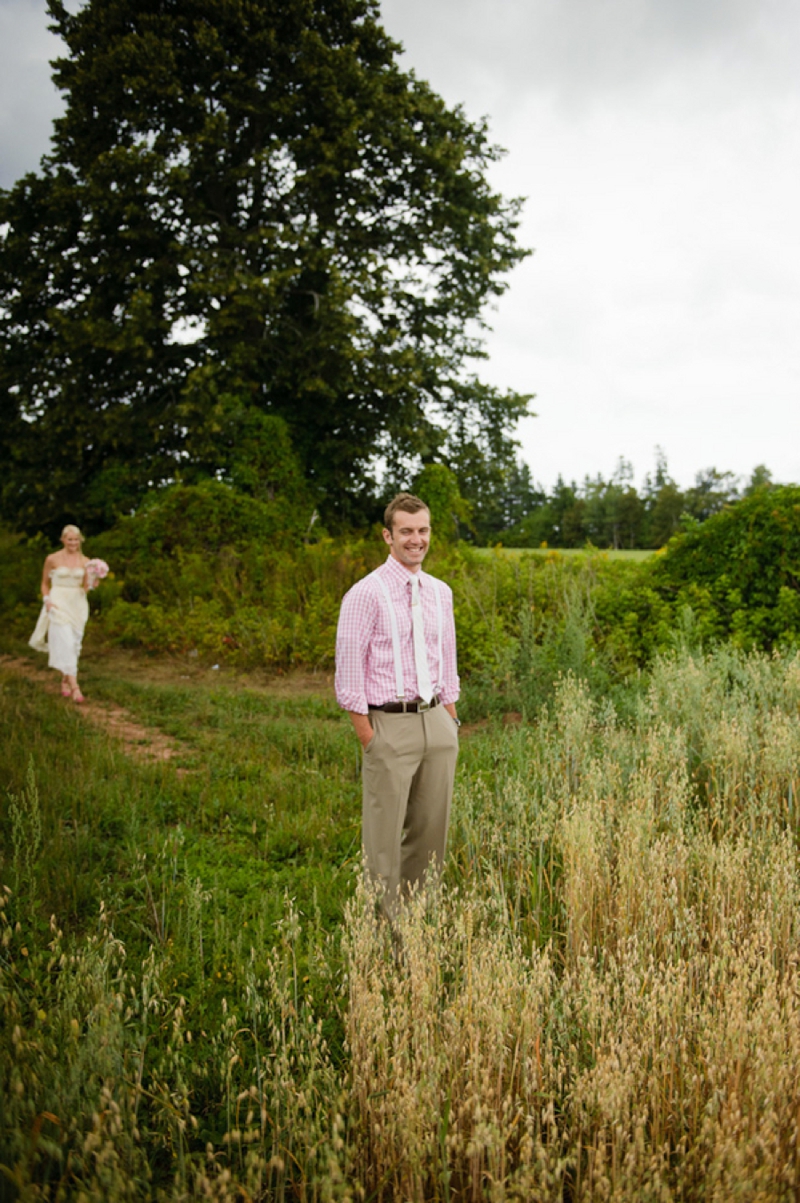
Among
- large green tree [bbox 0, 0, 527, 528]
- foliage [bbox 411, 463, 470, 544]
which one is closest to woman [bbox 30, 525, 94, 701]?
large green tree [bbox 0, 0, 527, 528]

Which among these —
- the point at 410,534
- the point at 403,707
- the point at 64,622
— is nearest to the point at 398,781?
the point at 403,707

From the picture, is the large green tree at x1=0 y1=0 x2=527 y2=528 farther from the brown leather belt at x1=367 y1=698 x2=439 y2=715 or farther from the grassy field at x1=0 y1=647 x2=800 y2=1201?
the brown leather belt at x1=367 y1=698 x2=439 y2=715

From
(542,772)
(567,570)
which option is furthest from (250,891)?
(567,570)

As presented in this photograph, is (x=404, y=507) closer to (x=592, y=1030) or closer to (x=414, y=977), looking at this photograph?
(x=414, y=977)

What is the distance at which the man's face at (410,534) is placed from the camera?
3539 millimetres

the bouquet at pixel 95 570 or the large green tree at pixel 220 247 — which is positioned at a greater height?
the large green tree at pixel 220 247

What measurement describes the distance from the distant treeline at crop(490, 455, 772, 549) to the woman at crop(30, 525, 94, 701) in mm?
57276

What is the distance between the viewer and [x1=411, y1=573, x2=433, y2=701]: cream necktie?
355 cm

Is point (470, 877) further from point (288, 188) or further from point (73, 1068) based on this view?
point (288, 188)

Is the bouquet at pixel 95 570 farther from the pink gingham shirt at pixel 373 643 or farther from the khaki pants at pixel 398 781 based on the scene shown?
the khaki pants at pixel 398 781

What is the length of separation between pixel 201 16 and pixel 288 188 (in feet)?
11.9

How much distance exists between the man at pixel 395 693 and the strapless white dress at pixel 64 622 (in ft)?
22.6

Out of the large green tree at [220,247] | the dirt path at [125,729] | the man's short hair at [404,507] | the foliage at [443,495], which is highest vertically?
the large green tree at [220,247]

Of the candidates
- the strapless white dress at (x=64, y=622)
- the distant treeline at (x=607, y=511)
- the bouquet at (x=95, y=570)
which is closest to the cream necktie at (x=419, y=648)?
the strapless white dress at (x=64, y=622)
